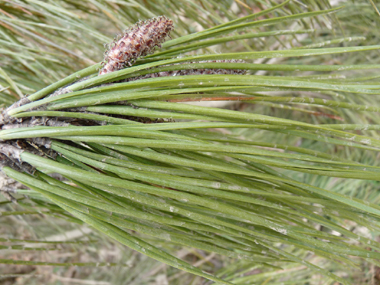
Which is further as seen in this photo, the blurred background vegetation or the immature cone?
the blurred background vegetation

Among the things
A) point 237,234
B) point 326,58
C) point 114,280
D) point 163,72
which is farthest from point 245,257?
point 114,280

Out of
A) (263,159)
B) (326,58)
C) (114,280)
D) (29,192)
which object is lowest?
(114,280)

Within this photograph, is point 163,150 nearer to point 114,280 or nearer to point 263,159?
point 263,159

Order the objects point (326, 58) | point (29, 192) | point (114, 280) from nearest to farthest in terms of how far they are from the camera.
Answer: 1. point (29, 192)
2. point (326, 58)
3. point (114, 280)
